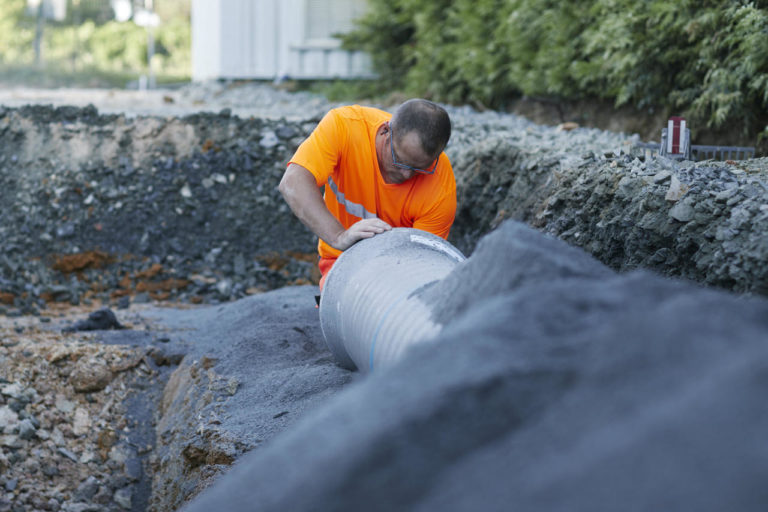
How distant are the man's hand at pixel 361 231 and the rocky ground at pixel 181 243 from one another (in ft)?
2.14

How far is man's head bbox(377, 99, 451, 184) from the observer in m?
3.67

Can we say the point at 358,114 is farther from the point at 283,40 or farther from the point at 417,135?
the point at 283,40

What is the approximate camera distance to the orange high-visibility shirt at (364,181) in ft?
13.0

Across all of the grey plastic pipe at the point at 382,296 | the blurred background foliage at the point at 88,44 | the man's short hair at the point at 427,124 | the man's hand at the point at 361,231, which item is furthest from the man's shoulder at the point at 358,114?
the blurred background foliage at the point at 88,44

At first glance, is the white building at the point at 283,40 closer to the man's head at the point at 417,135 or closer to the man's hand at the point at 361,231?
the man's head at the point at 417,135

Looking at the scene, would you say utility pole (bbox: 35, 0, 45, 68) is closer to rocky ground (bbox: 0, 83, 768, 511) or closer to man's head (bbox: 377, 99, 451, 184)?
rocky ground (bbox: 0, 83, 768, 511)

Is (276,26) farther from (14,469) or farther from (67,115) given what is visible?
(14,469)

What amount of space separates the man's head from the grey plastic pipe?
1.76 ft

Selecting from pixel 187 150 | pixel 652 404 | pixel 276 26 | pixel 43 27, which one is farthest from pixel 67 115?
pixel 43 27

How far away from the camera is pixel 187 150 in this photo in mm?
8094

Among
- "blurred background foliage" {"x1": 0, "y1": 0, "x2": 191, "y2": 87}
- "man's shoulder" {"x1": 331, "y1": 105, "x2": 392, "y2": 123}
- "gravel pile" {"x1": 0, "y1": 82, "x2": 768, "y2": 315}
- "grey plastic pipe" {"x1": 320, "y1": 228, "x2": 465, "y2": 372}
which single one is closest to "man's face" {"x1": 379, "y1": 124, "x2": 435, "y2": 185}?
"man's shoulder" {"x1": 331, "y1": 105, "x2": 392, "y2": 123}

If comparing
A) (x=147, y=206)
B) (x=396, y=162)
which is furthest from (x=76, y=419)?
(x=147, y=206)

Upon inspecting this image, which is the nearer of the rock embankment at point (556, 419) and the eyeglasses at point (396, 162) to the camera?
the rock embankment at point (556, 419)

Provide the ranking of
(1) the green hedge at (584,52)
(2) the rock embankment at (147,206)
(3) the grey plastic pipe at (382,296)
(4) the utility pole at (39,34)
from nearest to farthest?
(3) the grey plastic pipe at (382,296) → (1) the green hedge at (584,52) → (2) the rock embankment at (147,206) → (4) the utility pole at (39,34)
